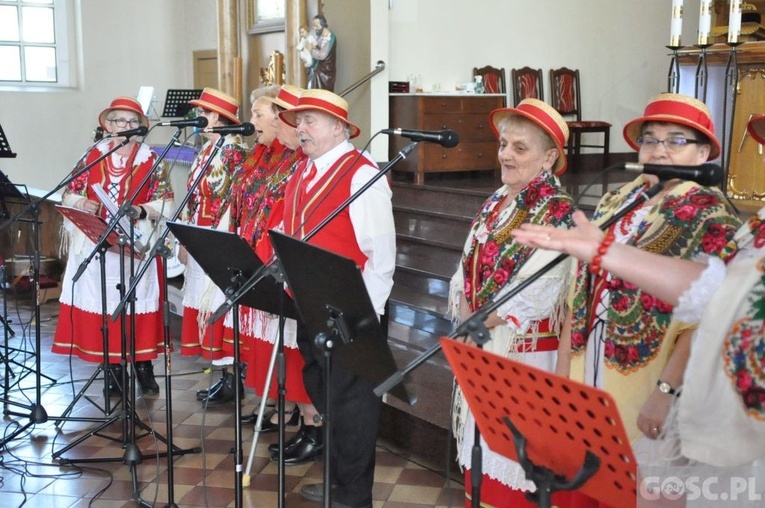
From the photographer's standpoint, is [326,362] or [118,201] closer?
[326,362]

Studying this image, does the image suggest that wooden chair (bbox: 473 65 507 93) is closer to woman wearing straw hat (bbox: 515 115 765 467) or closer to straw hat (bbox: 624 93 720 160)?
straw hat (bbox: 624 93 720 160)

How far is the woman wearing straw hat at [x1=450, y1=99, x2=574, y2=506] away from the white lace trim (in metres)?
0.93

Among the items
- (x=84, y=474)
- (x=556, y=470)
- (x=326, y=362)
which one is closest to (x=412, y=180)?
(x=84, y=474)

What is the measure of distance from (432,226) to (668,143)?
397 cm

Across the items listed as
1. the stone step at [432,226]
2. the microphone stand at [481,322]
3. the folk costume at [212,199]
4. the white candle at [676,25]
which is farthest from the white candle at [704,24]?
the microphone stand at [481,322]

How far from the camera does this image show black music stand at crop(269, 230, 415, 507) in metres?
2.16

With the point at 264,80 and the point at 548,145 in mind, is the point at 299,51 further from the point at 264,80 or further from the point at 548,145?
the point at 548,145

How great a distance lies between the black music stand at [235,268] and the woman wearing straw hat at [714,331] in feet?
4.01

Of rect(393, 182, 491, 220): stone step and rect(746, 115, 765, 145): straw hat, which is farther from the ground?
rect(746, 115, 765, 145): straw hat

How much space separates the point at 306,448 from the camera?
396cm

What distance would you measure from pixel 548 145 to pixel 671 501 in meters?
1.15

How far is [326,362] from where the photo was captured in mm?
2242

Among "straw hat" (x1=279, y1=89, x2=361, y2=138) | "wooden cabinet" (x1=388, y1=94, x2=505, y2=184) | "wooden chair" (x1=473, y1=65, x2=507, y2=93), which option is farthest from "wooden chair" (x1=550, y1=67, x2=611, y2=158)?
"straw hat" (x1=279, y1=89, x2=361, y2=138)

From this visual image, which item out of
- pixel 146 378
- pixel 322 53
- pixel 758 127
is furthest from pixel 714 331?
pixel 322 53
